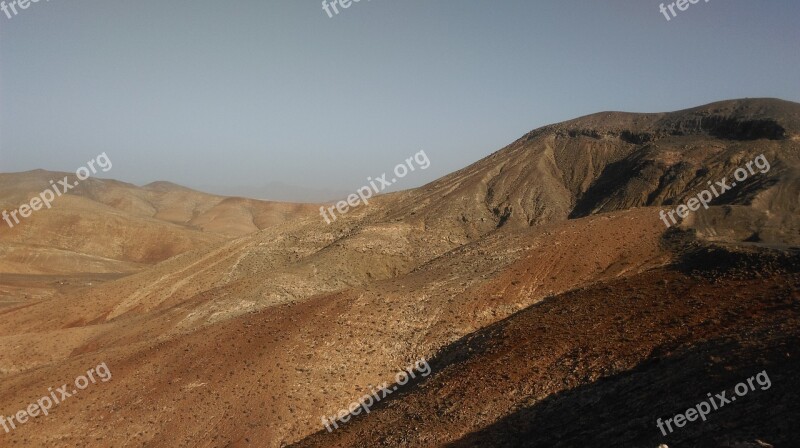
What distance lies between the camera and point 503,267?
2512 cm

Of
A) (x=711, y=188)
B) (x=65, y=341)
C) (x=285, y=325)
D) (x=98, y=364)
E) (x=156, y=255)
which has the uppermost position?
(x=156, y=255)

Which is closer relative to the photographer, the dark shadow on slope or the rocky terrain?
the dark shadow on slope

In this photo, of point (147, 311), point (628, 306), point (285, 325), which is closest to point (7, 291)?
point (147, 311)

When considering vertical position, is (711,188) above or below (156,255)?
below

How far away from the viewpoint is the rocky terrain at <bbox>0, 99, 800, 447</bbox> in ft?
42.5

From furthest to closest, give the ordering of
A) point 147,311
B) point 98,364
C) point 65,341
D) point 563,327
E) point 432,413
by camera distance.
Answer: point 147,311 → point 65,341 → point 98,364 → point 563,327 → point 432,413

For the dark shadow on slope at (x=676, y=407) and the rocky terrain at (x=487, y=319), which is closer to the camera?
the dark shadow on slope at (x=676, y=407)

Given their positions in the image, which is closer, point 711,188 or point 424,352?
point 424,352

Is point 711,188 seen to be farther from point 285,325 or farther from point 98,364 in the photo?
point 98,364

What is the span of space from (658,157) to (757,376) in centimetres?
3254

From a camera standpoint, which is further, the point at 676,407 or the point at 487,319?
the point at 487,319

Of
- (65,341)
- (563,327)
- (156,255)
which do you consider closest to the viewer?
(563,327)

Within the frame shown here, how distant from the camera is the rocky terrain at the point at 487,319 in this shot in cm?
1295

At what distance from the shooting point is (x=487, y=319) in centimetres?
2189
